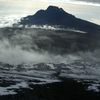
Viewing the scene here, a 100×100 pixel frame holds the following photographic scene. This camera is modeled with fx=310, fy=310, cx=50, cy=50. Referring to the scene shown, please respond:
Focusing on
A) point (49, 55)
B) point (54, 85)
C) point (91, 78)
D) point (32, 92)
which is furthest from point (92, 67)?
point (32, 92)

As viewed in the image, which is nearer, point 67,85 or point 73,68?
point 67,85

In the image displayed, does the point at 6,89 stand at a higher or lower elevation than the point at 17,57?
higher

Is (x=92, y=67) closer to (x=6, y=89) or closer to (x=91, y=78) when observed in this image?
(x=91, y=78)

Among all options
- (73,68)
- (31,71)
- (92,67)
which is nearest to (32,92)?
(31,71)

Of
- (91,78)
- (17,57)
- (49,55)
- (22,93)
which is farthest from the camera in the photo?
(49,55)

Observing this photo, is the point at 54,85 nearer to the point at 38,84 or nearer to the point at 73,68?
the point at 38,84

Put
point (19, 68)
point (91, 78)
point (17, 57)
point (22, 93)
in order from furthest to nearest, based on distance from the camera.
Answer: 1. point (17, 57)
2. point (19, 68)
3. point (91, 78)
4. point (22, 93)
